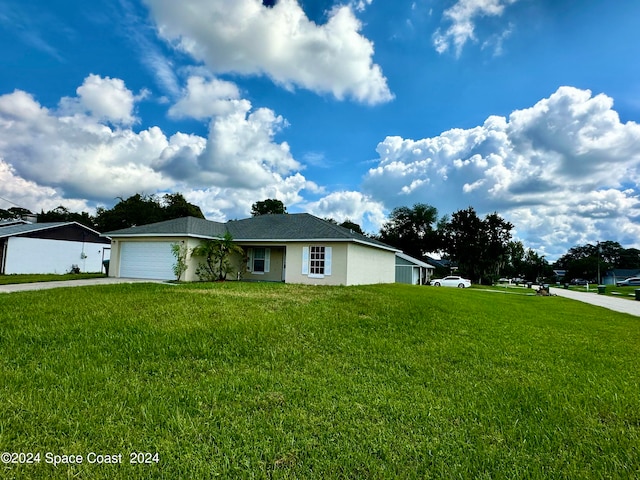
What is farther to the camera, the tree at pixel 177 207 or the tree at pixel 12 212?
the tree at pixel 12 212

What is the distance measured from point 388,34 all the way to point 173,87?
29.4 ft

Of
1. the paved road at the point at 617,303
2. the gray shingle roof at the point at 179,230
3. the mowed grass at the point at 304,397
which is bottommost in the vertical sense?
the paved road at the point at 617,303

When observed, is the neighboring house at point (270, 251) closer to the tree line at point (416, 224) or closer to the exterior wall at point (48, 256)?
the exterior wall at point (48, 256)

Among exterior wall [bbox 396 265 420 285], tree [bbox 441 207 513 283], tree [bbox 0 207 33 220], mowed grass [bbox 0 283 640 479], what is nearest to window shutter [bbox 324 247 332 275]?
mowed grass [bbox 0 283 640 479]

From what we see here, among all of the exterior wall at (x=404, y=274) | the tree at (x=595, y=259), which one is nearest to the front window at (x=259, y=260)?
the exterior wall at (x=404, y=274)

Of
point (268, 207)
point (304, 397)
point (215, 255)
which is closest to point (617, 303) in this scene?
point (215, 255)

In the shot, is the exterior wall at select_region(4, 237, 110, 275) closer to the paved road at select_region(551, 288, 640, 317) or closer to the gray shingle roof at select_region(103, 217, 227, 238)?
the gray shingle roof at select_region(103, 217, 227, 238)

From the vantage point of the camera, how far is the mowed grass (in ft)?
9.67

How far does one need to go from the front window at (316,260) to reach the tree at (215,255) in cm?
412

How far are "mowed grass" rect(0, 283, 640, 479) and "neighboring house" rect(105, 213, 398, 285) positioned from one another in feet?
30.6

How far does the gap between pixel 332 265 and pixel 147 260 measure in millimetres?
10362

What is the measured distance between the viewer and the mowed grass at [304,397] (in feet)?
9.67

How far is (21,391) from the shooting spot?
13.0 ft

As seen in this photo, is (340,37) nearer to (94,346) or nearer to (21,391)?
(94,346)
